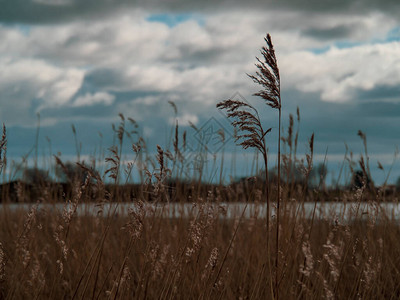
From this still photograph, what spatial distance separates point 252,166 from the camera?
482 cm

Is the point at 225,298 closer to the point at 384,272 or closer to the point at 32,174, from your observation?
the point at 384,272

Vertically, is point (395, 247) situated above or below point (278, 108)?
below

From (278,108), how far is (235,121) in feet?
0.62

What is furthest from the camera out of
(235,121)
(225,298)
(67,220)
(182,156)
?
(182,156)

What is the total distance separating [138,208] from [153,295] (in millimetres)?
1880

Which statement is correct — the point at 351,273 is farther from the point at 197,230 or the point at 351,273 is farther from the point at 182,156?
the point at 197,230

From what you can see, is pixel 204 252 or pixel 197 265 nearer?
pixel 197 265

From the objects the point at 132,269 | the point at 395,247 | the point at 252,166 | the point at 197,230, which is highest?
the point at 252,166

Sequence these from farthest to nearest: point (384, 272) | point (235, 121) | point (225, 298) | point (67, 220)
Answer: point (384, 272), point (225, 298), point (67, 220), point (235, 121)

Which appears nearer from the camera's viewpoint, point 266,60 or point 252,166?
point 266,60

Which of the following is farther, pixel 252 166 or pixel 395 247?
pixel 252 166

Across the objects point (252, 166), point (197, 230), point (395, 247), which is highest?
point (252, 166)

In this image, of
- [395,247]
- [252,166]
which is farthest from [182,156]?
[395,247]

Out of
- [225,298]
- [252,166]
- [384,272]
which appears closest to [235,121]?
[225,298]
